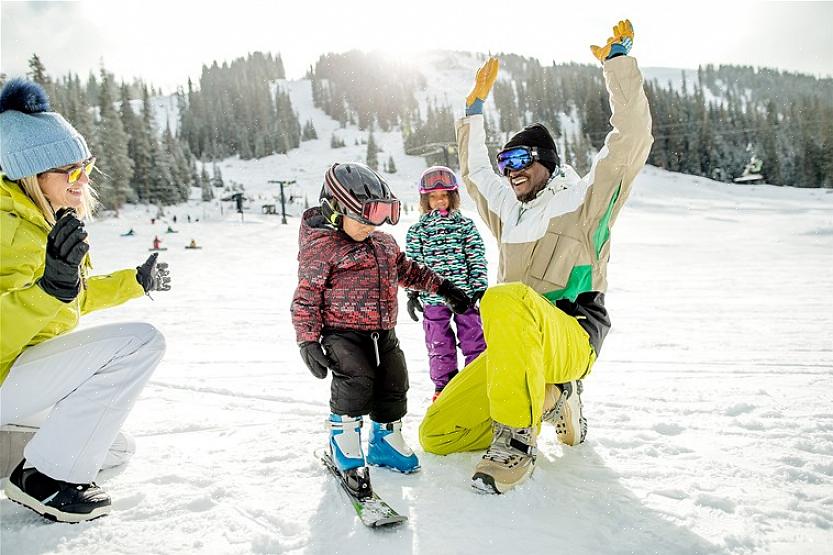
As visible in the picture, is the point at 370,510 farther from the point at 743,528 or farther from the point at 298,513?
the point at 743,528

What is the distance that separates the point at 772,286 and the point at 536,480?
9406 mm

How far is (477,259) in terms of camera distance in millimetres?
4312

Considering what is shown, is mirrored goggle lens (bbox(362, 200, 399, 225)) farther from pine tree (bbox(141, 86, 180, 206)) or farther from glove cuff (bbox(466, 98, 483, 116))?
pine tree (bbox(141, 86, 180, 206))

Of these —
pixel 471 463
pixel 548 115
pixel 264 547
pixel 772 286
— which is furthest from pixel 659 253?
pixel 548 115

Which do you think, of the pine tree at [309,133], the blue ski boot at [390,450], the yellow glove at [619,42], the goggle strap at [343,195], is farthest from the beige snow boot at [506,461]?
the pine tree at [309,133]

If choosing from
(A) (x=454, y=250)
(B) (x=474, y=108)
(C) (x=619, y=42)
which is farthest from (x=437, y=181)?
(C) (x=619, y=42)

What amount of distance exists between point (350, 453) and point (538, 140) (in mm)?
2045

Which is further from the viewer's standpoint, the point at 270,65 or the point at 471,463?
the point at 270,65

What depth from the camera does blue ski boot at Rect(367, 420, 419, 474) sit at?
8.67 ft

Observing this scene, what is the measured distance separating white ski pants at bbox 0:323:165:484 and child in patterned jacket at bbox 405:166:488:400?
2.16 m

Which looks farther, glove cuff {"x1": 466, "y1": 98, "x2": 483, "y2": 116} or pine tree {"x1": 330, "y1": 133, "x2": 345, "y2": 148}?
pine tree {"x1": 330, "y1": 133, "x2": 345, "y2": 148}

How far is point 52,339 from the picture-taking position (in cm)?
218

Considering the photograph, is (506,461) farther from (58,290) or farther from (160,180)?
(160,180)

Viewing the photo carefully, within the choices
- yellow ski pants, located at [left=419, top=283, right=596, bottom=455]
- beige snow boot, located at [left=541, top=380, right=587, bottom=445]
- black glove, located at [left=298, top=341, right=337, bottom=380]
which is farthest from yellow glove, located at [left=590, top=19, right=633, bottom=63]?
black glove, located at [left=298, top=341, right=337, bottom=380]
